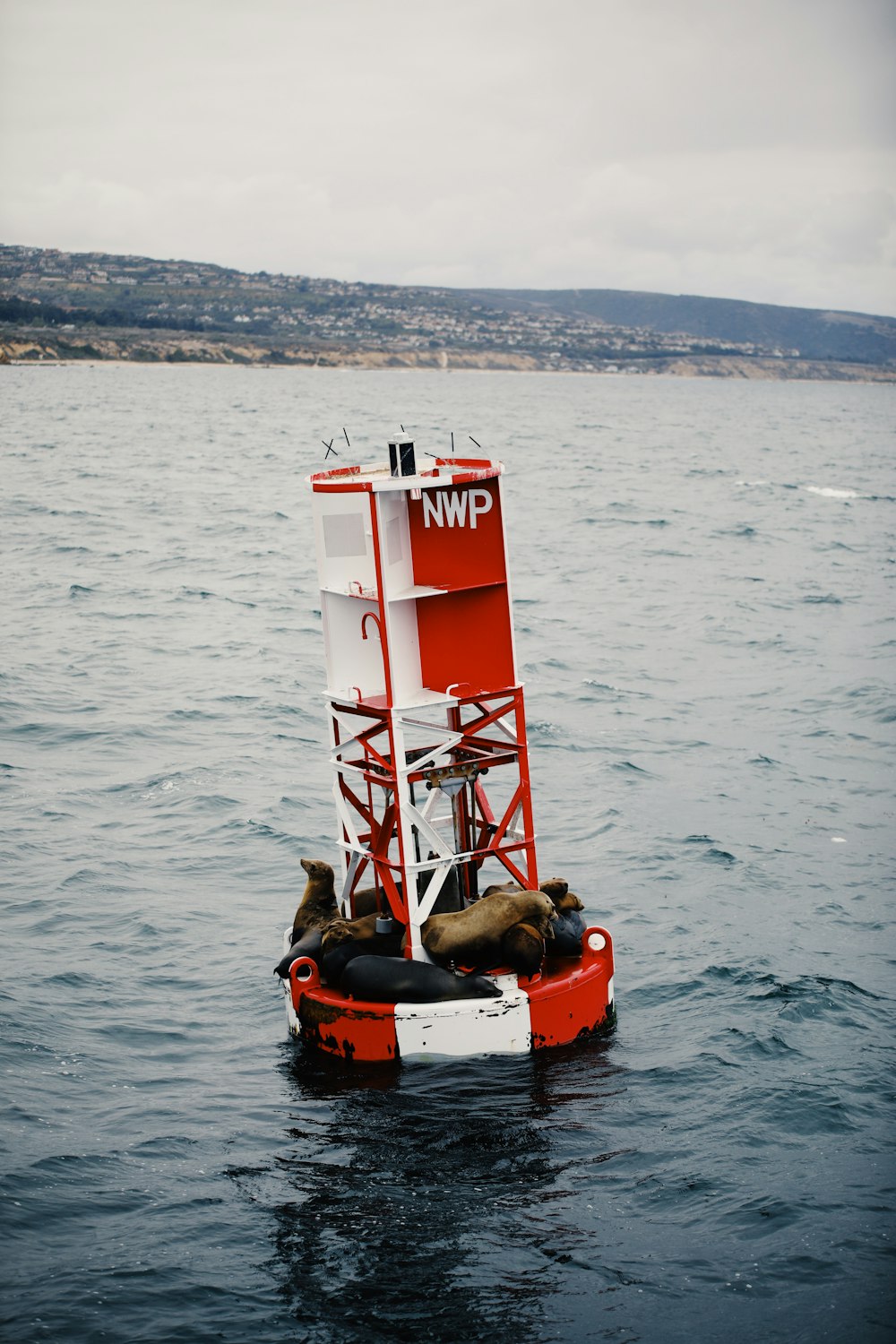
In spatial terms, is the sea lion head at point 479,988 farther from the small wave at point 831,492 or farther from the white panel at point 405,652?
the small wave at point 831,492

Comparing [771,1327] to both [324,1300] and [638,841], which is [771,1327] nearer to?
[324,1300]

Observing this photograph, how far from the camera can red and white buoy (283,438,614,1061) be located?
A: 15.9 meters

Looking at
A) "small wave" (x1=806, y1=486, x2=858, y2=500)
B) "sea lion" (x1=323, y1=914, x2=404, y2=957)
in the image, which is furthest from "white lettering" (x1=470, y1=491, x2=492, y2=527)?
"small wave" (x1=806, y1=486, x2=858, y2=500)

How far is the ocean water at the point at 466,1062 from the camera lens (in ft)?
42.0

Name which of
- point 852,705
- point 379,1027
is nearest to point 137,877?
point 379,1027

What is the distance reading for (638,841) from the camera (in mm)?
24969

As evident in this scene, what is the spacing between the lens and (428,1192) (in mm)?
14000

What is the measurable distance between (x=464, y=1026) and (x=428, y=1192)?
2.15 meters

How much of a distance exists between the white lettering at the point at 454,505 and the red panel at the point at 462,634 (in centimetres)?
87

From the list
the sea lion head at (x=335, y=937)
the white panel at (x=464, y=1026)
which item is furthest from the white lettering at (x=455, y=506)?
the white panel at (x=464, y=1026)

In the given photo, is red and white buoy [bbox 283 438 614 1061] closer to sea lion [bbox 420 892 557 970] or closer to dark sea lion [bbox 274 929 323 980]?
sea lion [bbox 420 892 557 970]

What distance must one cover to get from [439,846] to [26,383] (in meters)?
173

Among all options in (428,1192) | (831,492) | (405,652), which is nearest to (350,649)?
(405,652)

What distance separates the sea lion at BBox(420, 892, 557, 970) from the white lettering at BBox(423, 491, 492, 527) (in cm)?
443
